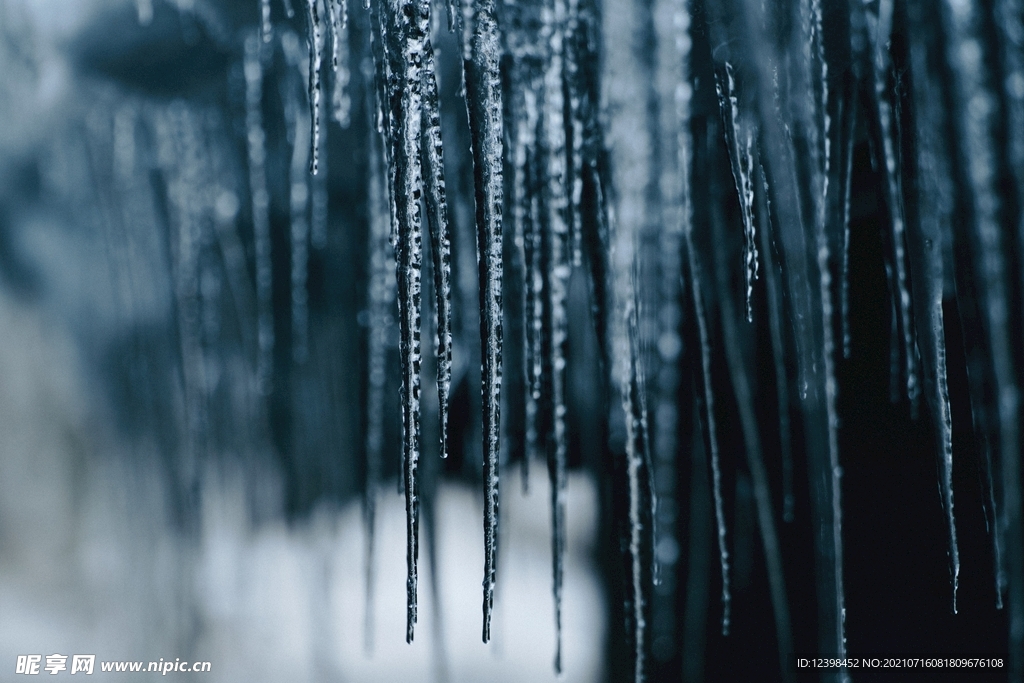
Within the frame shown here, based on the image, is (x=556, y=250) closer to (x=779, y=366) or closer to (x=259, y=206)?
(x=779, y=366)

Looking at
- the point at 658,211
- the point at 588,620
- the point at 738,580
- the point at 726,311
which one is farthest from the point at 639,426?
the point at 588,620

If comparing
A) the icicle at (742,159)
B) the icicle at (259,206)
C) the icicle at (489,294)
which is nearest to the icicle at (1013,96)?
the icicle at (742,159)

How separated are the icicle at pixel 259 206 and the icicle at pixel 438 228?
76 cm

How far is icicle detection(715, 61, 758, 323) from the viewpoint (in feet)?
3.05

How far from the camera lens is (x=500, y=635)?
220cm

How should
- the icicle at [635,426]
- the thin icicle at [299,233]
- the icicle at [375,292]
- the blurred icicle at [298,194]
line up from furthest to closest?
1. the thin icicle at [299,233]
2. the blurred icicle at [298,194]
3. the icicle at [375,292]
4. the icicle at [635,426]

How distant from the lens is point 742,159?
1017mm

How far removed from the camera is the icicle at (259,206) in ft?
4.74

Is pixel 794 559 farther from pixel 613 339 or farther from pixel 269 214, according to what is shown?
pixel 269 214

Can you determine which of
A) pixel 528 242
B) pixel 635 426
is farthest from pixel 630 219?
pixel 635 426

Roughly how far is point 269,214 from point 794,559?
67.8 inches

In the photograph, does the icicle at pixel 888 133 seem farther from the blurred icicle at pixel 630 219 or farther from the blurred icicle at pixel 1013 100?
the blurred icicle at pixel 630 219

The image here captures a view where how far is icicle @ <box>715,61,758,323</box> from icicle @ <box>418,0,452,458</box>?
1.46 feet

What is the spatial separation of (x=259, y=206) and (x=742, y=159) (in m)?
1.25
